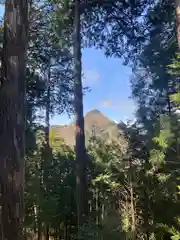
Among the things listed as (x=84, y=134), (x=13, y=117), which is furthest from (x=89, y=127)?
(x=13, y=117)

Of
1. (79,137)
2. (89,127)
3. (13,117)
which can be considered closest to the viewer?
(13,117)

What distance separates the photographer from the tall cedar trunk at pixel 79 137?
711 centimetres

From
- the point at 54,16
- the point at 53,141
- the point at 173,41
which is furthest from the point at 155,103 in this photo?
the point at 54,16

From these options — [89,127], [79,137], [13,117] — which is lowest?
[79,137]

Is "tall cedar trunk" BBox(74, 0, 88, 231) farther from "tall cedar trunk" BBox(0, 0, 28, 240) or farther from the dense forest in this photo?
"tall cedar trunk" BBox(0, 0, 28, 240)

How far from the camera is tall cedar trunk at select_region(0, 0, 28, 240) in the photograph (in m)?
3.04

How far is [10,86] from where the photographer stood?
334cm

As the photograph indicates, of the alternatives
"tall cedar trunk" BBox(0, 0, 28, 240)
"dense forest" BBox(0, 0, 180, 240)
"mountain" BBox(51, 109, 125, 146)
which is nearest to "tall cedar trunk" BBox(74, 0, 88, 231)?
"dense forest" BBox(0, 0, 180, 240)

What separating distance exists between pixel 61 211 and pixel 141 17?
5.78 metres

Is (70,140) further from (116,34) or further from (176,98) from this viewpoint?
(176,98)

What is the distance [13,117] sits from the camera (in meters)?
3.26

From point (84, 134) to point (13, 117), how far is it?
4.72 m

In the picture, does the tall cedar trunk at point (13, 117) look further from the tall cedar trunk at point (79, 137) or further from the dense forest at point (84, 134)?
the tall cedar trunk at point (79, 137)

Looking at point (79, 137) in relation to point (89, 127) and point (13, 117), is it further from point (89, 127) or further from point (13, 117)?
point (13, 117)
